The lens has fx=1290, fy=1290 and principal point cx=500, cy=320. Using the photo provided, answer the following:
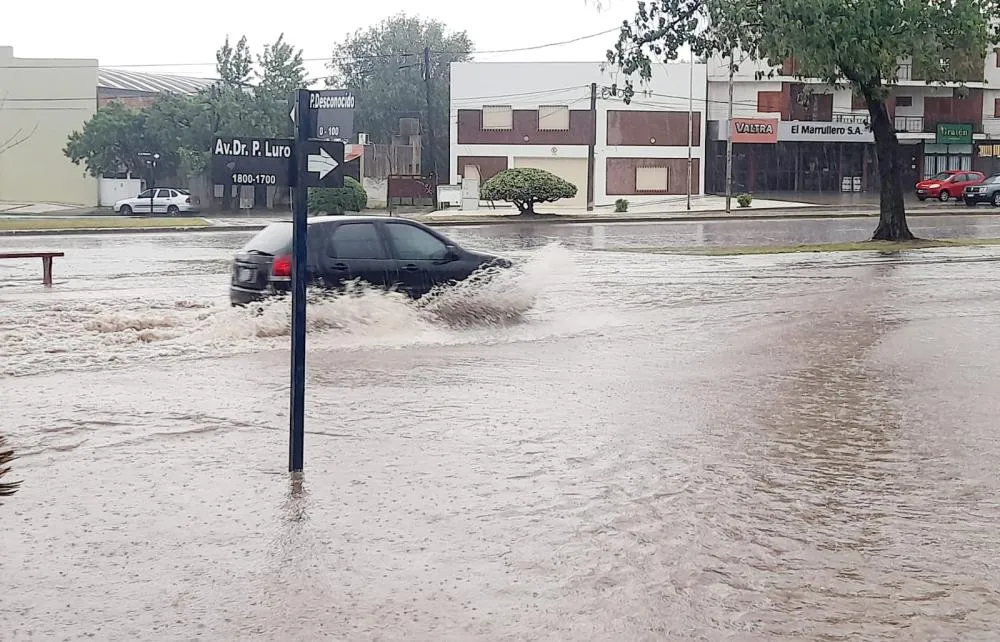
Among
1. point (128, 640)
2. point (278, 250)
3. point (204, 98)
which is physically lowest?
point (128, 640)

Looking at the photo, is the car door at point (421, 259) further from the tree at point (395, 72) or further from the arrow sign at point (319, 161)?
the tree at point (395, 72)

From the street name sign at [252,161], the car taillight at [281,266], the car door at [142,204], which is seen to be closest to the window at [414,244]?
the car taillight at [281,266]

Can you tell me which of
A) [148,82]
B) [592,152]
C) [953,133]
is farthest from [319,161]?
[148,82]

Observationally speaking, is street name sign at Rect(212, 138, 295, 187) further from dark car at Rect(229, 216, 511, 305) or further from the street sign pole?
dark car at Rect(229, 216, 511, 305)

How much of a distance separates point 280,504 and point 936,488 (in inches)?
148

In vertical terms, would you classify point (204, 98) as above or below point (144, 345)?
above

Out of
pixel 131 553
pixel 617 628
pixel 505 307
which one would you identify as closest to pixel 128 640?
pixel 131 553

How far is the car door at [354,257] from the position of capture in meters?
14.0

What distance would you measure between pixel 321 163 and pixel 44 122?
199 ft

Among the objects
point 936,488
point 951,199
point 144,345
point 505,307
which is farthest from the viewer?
point 951,199

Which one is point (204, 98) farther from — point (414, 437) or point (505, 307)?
point (414, 437)

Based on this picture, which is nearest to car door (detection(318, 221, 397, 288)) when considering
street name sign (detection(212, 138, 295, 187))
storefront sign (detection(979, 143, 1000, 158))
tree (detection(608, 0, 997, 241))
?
street name sign (detection(212, 138, 295, 187))

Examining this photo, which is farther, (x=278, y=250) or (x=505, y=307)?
(x=505, y=307)

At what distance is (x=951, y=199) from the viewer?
5472 centimetres
